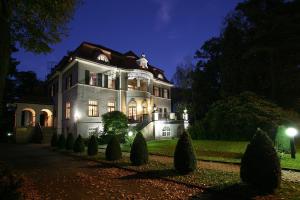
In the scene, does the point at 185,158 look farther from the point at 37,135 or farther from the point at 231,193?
the point at 37,135

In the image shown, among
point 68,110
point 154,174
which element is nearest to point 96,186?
point 154,174

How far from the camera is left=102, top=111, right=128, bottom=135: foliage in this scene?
26938mm

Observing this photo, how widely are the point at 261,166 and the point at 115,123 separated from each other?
2046 centimetres

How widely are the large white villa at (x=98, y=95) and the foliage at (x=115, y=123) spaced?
335 cm

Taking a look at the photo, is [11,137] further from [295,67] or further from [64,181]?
[295,67]

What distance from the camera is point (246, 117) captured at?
18.8 meters

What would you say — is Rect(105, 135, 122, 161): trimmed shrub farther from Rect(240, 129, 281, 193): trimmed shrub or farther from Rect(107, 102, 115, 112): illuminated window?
Rect(107, 102, 115, 112): illuminated window

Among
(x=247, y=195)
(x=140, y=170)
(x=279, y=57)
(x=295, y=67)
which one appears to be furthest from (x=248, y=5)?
(x=247, y=195)

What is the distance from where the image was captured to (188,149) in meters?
10.6

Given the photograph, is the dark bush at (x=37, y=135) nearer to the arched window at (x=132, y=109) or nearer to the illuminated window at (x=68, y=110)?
the illuminated window at (x=68, y=110)

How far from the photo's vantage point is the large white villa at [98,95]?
1168 inches

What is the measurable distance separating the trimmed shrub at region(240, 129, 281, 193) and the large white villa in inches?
878

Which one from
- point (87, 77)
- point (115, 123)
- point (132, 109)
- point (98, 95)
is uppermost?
point (87, 77)

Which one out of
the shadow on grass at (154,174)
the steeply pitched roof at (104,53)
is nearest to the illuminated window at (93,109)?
the steeply pitched roof at (104,53)
